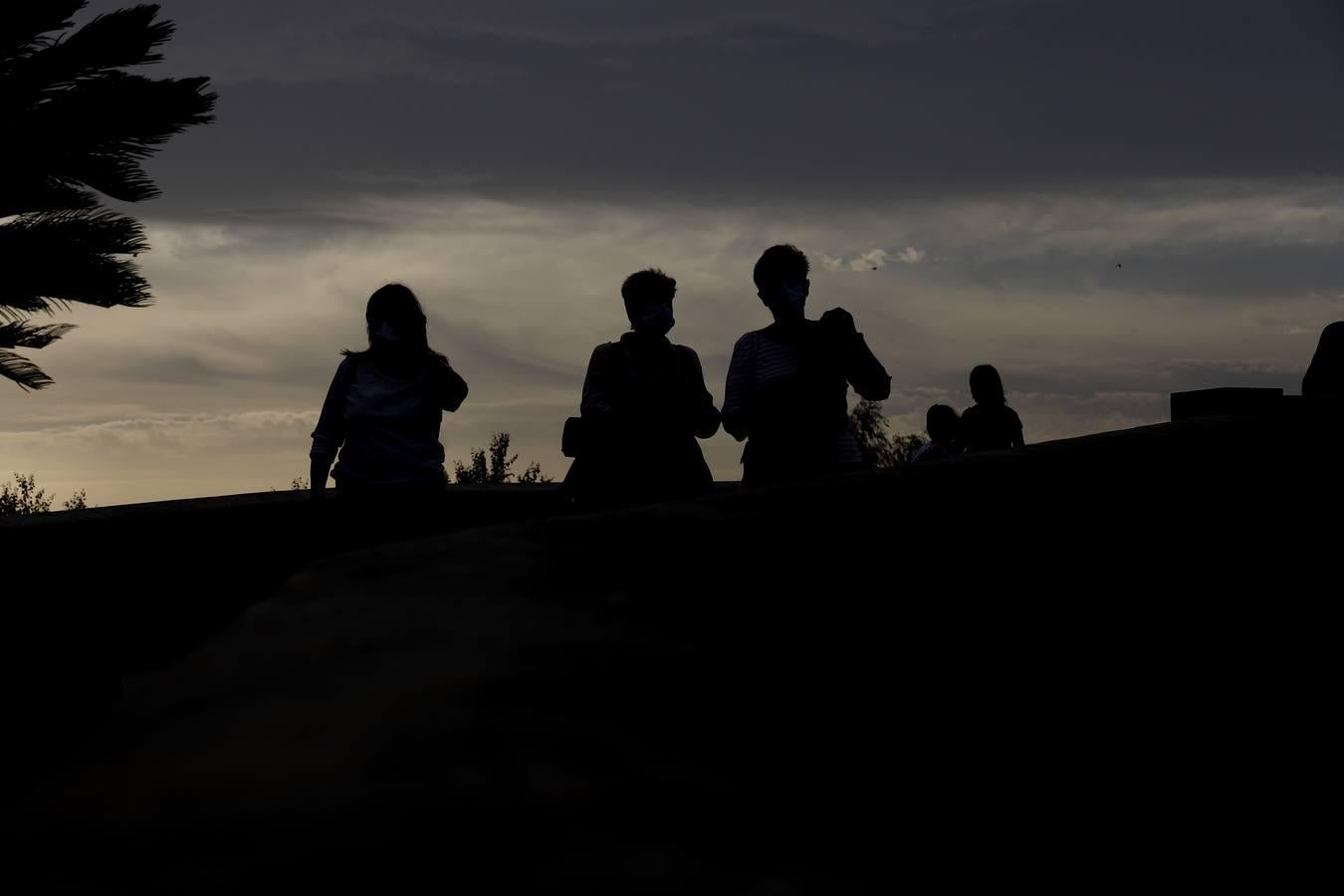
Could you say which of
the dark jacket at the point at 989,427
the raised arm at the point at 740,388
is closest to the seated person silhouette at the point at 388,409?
the raised arm at the point at 740,388

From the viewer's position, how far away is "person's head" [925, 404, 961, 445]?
1012 centimetres

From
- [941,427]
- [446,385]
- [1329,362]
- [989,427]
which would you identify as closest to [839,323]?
[446,385]

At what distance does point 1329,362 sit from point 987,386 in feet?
7.14

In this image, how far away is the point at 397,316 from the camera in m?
5.84

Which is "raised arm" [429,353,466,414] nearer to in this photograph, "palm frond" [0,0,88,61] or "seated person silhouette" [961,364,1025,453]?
"seated person silhouette" [961,364,1025,453]

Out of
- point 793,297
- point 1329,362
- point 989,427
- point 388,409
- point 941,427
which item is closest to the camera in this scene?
point 793,297

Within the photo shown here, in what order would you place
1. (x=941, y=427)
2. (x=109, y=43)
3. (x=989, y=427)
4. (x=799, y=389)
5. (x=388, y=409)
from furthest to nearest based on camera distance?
(x=109, y=43) → (x=941, y=427) → (x=989, y=427) → (x=388, y=409) → (x=799, y=389)

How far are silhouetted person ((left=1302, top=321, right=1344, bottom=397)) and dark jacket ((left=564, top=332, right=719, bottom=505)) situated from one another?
338 cm

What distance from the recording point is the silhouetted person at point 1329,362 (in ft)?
22.2

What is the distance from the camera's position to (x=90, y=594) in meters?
5.58

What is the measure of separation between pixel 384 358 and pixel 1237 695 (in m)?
4.95

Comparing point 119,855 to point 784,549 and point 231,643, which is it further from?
point 784,549

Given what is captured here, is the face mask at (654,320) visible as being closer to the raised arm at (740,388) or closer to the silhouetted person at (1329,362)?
the raised arm at (740,388)

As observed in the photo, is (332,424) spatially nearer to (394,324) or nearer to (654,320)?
(394,324)
